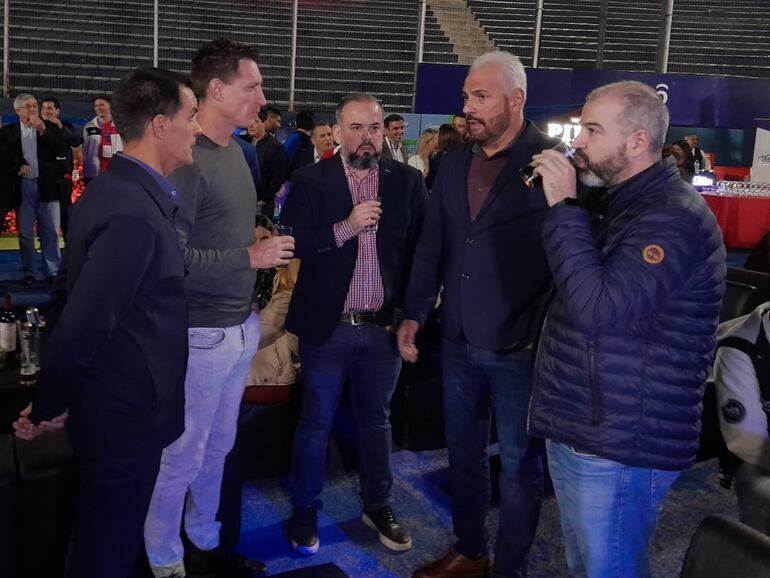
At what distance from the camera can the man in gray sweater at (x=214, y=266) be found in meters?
2.19

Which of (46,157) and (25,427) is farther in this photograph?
(46,157)

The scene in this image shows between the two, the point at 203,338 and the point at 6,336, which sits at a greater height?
the point at 203,338

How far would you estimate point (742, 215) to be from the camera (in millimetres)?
9602

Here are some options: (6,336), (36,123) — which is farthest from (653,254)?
(36,123)

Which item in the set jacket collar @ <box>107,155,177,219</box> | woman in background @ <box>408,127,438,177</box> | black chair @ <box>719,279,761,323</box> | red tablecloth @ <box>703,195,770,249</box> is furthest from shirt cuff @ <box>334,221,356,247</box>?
red tablecloth @ <box>703,195,770,249</box>

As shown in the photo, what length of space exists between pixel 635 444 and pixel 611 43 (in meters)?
17.4

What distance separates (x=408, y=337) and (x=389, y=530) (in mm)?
739

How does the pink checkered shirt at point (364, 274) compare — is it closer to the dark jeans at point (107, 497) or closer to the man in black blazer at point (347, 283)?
the man in black blazer at point (347, 283)

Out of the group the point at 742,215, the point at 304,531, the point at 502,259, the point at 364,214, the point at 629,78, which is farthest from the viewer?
the point at 742,215

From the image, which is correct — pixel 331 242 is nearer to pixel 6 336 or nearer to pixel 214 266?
pixel 214 266

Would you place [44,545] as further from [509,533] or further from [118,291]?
[509,533]

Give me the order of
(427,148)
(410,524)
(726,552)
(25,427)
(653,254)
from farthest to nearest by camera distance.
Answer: (427,148)
(410,524)
(25,427)
(653,254)
(726,552)

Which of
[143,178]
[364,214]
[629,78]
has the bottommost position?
[364,214]

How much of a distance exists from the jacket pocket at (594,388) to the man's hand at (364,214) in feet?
3.17
